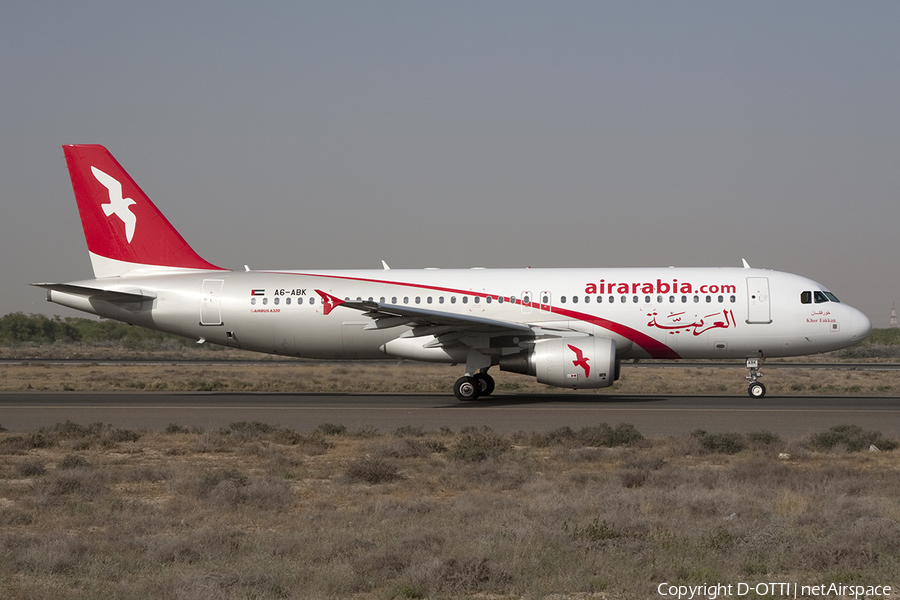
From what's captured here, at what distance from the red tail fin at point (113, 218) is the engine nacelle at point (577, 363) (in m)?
12.4

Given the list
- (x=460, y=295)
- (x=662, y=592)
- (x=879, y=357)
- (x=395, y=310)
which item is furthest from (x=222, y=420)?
(x=879, y=357)

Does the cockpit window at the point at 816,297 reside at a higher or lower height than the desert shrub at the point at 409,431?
higher

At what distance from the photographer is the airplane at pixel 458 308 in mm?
24719

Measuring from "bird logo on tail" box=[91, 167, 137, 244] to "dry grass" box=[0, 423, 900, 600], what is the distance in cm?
1305

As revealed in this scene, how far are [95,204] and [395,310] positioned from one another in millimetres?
11231

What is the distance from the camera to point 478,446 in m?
15.0

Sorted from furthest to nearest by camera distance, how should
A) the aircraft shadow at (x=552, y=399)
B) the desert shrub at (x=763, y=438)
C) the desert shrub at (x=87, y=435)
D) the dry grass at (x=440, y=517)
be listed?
the aircraft shadow at (x=552, y=399) → the desert shrub at (x=87, y=435) → the desert shrub at (x=763, y=438) → the dry grass at (x=440, y=517)

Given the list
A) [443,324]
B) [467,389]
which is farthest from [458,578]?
[467,389]

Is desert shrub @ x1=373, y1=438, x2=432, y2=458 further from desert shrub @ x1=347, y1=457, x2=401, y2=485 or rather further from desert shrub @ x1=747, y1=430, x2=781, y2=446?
desert shrub @ x1=747, y1=430, x2=781, y2=446

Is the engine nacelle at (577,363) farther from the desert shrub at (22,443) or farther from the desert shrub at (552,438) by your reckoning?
the desert shrub at (22,443)

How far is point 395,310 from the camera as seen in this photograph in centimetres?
2342

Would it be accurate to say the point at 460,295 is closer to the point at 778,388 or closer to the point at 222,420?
the point at 222,420

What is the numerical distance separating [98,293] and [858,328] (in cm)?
2202

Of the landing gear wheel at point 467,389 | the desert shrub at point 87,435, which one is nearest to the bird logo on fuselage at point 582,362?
the landing gear wheel at point 467,389
